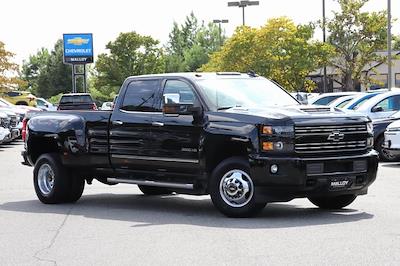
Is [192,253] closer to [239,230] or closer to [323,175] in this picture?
[239,230]

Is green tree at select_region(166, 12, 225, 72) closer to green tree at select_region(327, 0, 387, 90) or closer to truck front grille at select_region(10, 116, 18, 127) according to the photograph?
green tree at select_region(327, 0, 387, 90)

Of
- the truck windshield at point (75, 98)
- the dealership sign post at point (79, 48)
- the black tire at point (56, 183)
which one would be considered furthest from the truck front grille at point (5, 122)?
the dealership sign post at point (79, 48)

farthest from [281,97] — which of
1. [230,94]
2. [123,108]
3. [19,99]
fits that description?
[19,99]

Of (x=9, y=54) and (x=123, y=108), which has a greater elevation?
(x=9, y=54)

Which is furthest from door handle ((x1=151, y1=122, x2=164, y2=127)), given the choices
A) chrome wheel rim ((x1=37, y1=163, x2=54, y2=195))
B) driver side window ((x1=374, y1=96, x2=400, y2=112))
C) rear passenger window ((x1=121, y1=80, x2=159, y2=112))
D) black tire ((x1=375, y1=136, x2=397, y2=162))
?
driver side window ((x1=374, y1=96, x2=400, y2=112))

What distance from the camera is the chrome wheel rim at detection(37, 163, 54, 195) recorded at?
40.4 feet

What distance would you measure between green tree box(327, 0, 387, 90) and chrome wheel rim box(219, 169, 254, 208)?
41.2 m

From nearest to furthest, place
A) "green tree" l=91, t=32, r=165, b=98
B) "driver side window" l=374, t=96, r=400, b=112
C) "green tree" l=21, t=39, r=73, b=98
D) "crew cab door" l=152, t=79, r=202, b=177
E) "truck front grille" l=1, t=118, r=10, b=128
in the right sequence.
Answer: "crew cab door" l=152, t=79, r=202, b=177 → "driver side window" l=374, t=96, r=400, b=112 → "truck front grille" l=1, t=118, r=10, b=128 → "green tree" l=91, t=32, r=165, b=98 → "green tree" l=21, t=39, r=73, b=98

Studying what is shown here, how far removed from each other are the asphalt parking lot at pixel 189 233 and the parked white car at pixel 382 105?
7044 millimetres

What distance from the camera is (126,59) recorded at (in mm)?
91812

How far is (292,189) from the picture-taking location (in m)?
9.68

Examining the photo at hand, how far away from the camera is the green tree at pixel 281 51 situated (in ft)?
164

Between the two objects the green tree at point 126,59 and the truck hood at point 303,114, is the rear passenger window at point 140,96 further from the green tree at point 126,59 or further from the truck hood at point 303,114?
the green tree at point 126,59

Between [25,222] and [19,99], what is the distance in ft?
158
